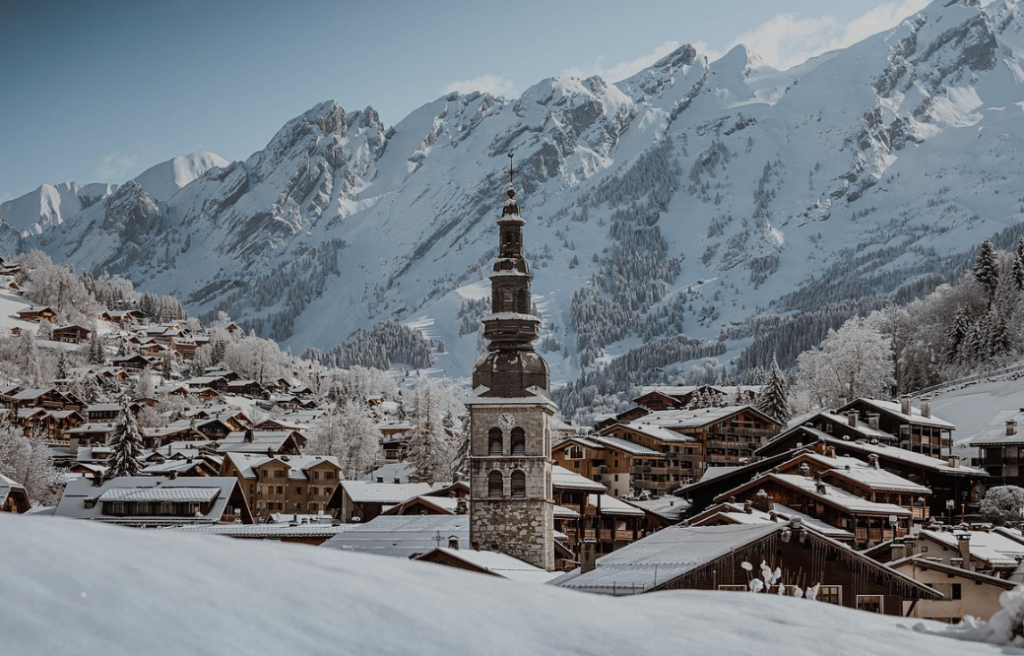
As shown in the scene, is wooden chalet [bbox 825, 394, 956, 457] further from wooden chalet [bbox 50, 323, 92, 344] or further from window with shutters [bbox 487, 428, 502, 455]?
wooden chalet [bbox 50, 323, 92, 344]

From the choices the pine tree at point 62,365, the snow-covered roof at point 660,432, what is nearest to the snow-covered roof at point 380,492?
the snow-covered roof at point 660,432

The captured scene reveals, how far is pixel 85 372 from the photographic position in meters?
174

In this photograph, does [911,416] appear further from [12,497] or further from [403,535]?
Result: [12,497]

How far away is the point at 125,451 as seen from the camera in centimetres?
9369

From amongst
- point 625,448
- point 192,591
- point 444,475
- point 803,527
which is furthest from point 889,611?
point 444,475

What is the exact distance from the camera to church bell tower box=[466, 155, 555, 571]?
152 ft

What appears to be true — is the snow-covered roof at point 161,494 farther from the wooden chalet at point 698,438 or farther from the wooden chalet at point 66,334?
the wooden chalet at point 66,334

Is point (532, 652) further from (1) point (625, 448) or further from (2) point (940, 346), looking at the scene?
(2) point (940, 346)

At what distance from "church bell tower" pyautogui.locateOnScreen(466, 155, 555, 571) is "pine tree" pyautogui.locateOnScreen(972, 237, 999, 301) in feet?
278

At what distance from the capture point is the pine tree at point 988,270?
122 m

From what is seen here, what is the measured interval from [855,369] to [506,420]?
75072mm

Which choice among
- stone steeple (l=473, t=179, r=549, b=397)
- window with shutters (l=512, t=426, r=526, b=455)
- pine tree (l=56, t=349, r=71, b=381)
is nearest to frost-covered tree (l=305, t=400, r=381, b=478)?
pine tree (l=56, t=349, r=71, b=381)

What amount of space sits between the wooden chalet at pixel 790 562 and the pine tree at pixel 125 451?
211ft

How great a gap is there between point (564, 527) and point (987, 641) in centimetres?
5940
